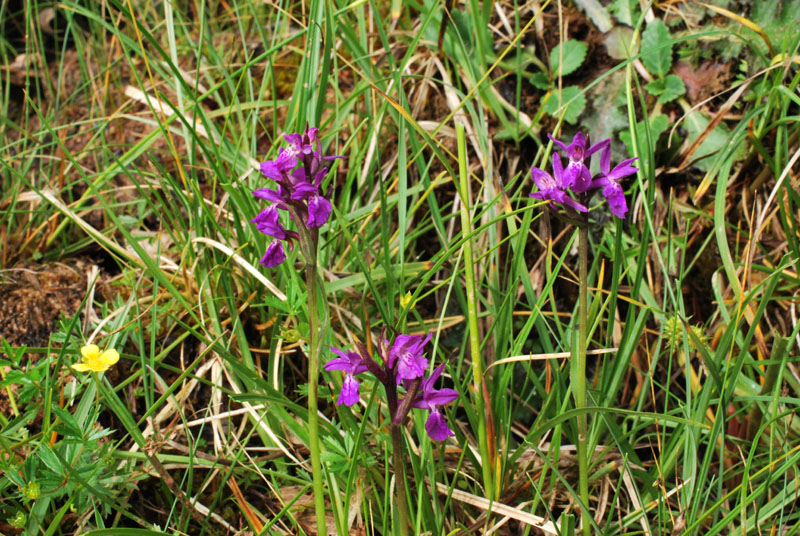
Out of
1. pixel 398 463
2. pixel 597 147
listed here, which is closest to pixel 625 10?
pixel 597 147

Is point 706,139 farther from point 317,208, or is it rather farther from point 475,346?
point 317,208

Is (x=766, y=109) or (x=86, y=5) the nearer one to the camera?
(x=766, y=109)

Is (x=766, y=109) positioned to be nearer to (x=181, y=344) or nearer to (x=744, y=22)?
(x=744, y=22)

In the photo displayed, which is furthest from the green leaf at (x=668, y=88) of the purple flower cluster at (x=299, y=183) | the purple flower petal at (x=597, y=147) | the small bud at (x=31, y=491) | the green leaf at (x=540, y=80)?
the small bud at (x=31, y=491)

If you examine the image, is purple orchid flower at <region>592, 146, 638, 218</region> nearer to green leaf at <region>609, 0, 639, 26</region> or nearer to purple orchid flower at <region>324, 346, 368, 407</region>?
purple orchid flower at <region>324, 346, 368, 407</region>

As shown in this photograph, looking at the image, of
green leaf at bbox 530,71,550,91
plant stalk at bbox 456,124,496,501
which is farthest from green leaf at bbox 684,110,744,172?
plant stalk at bbox 456,124,496,501

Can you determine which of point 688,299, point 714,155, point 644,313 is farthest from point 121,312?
point 714,155
